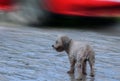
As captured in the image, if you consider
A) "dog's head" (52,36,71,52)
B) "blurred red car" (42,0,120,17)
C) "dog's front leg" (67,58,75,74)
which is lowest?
"dog's front leg" (67,58,75,74)

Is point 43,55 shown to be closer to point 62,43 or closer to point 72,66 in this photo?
point 62,43

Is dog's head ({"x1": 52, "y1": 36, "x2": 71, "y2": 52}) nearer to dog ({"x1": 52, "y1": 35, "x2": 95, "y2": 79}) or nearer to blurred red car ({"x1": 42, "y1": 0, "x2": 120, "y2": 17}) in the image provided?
dog ({"x1": 52, "y1": 35, "x2": 95, "y2": 79})

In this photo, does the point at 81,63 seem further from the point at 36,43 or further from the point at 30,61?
the point at 36,43

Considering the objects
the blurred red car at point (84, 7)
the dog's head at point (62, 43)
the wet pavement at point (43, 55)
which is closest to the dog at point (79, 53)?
the dog's head at point (62, 43)

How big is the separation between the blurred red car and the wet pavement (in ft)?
1.23

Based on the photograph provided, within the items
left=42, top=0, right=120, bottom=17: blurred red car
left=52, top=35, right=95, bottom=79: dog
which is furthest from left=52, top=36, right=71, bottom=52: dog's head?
left=42, top=0, right=120, bottom=17: blurred red car

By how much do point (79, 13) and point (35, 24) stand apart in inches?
43.5

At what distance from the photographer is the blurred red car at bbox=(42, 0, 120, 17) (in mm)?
10172

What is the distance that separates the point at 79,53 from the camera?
621 centimetres

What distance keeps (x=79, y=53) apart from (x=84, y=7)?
13.3 ft

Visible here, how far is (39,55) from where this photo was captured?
7.78 metres

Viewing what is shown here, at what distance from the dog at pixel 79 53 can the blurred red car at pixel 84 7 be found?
371cm

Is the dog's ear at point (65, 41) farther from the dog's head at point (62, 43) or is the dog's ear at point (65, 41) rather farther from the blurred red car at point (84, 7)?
the blurred red car at point (84, 7)

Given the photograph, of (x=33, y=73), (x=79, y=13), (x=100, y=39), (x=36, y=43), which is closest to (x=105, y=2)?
(x=79, y=13)
